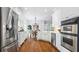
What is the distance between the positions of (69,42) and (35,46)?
0.50 meters

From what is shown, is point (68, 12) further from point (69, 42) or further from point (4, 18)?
point (4, 18)

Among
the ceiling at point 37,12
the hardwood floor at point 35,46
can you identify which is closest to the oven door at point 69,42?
the hardwood floor at point 35,46

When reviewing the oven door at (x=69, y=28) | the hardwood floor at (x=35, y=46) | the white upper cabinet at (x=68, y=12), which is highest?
the white upper cabinet at (x=68, y=12)

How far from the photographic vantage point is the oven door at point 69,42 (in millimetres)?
1931

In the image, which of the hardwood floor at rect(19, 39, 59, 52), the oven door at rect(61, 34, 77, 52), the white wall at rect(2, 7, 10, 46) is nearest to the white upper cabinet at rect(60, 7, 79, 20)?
the oven door at rect(61, 34, 77, 52)

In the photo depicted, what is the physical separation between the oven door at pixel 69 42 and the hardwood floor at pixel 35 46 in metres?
0.17

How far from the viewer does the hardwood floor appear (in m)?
2.00

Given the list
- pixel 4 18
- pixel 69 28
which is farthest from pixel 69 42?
pixel 4 18

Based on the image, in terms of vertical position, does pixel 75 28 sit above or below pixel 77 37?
above

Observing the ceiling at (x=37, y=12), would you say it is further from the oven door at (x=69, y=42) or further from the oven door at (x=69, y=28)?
the oven door at (x=69, y=42)
